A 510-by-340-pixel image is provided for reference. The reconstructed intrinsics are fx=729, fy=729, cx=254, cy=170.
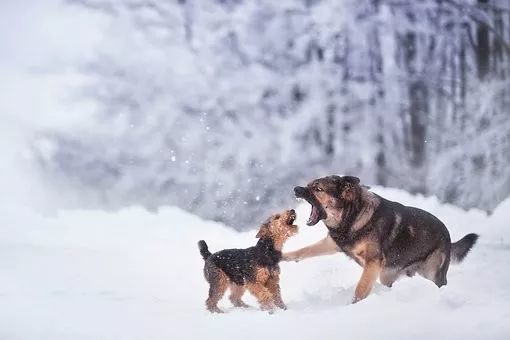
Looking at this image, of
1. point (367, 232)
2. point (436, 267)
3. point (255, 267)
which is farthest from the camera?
point (436, 267)

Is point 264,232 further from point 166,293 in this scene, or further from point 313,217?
point 166,293

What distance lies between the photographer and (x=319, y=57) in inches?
124

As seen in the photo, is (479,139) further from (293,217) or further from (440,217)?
(293,217)

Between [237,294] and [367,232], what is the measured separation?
588 mm

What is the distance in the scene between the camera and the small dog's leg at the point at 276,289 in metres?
2.92

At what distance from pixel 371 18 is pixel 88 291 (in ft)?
5.49

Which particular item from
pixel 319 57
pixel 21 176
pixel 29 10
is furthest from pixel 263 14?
pixel 21 176

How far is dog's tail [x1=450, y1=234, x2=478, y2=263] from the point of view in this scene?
10.3ft

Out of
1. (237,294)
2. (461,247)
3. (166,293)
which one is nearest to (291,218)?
(237,294)

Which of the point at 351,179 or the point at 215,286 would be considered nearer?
the point at 215,286

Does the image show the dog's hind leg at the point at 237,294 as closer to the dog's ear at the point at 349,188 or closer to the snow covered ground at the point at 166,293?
the snow covered ground at the point at 166,293

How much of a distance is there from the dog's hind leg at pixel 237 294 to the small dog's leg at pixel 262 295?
0.03m

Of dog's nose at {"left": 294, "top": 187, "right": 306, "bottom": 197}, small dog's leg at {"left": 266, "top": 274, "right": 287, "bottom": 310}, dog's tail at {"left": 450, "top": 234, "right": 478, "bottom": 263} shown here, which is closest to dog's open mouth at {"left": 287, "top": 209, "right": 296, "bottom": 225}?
dog's nose at {"left": 294, "top": 187, "right": 306, "bottom": 197}

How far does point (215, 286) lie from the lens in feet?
9.50
